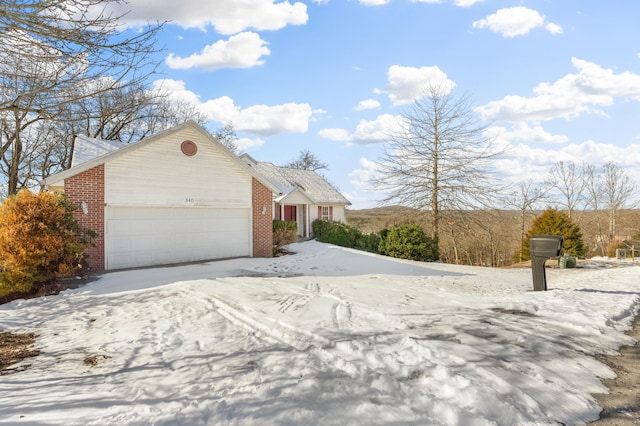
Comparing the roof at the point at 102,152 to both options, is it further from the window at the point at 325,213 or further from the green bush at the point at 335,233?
the window at the point at 325,213

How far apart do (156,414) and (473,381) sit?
9.53 ft

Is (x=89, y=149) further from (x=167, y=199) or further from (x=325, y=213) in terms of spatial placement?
(x=325, y=213)

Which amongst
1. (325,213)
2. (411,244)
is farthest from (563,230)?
(325,213)

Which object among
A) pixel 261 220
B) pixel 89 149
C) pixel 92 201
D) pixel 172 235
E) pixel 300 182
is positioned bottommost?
pixel 172 235

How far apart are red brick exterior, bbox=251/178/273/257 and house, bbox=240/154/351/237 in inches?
309

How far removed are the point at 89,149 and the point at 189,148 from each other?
4.71 m

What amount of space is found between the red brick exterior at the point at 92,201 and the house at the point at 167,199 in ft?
0.08

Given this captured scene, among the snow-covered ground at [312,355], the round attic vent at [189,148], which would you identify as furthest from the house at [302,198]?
the snow-covered ground at [312,355]

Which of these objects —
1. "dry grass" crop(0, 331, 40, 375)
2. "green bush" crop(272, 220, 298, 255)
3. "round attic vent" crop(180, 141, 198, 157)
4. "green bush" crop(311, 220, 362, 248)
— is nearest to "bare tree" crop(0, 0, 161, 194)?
"dry grass" crop(0, 331, 40, 375)

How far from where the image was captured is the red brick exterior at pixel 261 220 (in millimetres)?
15312

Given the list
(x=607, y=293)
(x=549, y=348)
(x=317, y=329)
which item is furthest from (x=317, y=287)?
(x=607, y=293)

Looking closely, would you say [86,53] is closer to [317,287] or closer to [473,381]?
[317,287]

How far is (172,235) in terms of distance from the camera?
43.7ft

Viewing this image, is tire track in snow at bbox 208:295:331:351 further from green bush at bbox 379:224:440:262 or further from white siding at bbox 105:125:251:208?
green bush at bbox 379:224:440:262
